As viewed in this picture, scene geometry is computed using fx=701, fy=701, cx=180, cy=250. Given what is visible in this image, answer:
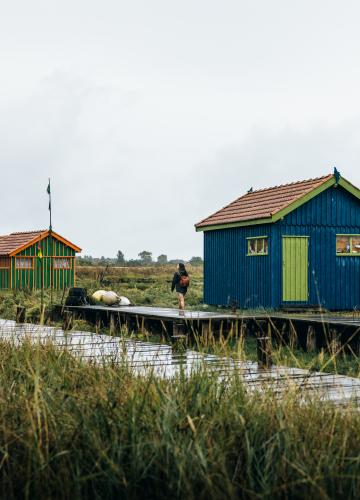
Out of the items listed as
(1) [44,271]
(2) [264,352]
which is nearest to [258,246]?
(2) [264,352]

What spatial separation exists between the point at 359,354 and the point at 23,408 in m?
8.49

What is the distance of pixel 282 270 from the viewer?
19.7 m

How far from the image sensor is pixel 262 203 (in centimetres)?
2159

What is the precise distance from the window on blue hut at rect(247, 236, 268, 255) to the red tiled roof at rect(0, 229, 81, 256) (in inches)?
535

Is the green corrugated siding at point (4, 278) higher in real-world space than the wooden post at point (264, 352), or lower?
higher

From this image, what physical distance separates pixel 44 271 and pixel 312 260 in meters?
16.2

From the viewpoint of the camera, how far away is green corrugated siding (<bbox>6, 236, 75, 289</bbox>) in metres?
32.2

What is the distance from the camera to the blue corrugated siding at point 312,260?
19672 millimetres

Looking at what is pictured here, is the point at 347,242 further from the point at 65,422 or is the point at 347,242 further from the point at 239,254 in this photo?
the point at 65,422

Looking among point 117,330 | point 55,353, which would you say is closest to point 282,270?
point 117,330

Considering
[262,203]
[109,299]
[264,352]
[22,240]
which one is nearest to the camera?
[264,352]

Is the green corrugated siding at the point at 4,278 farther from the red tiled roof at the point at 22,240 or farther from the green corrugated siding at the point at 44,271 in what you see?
the red tiled roof at the point at 22,240

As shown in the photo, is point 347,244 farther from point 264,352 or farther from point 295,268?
point 264,352

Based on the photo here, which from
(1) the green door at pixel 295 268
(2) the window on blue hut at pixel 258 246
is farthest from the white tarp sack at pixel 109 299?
(1) the green door at pixel 295 268
